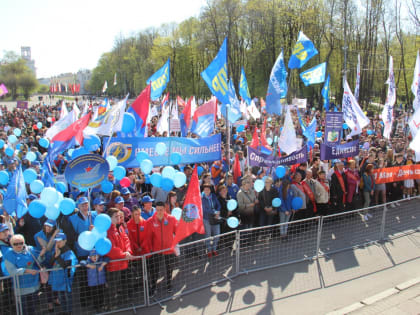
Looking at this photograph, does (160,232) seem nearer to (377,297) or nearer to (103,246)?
(103,246)

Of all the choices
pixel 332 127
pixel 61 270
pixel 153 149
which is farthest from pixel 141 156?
pixel 332 127

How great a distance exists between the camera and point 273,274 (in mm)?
6344

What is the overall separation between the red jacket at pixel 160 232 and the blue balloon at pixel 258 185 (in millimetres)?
2333

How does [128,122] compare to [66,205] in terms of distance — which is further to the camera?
[128,122]

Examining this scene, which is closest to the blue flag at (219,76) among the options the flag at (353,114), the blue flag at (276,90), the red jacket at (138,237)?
the blue flag at (276,90)

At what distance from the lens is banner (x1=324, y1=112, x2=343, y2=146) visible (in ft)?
30.6

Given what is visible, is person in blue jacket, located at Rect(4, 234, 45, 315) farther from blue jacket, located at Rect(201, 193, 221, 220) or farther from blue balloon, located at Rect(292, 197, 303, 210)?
blue balloon, located at Rect(292, 197, 303, 210)

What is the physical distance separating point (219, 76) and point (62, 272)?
18.7ft

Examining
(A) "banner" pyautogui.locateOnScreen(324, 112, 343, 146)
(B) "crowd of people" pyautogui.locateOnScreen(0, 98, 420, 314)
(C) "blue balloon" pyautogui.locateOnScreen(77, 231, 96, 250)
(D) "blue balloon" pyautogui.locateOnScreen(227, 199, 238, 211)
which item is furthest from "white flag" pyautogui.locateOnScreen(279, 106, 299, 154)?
(C) "blue balloon" pyautogui.locateOnScreen(77, 231, 96, 250)

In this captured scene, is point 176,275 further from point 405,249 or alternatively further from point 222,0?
point 222,0

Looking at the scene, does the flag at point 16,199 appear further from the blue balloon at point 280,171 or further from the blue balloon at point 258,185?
the blue balloon at point 280,171

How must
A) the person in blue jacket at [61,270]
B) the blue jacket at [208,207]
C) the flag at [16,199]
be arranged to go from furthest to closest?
the blue jacket at [208,207], the flag at [16,199], the person in blue jacket at [61,270]

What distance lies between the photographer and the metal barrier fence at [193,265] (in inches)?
197

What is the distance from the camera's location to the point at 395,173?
29.3 ft
